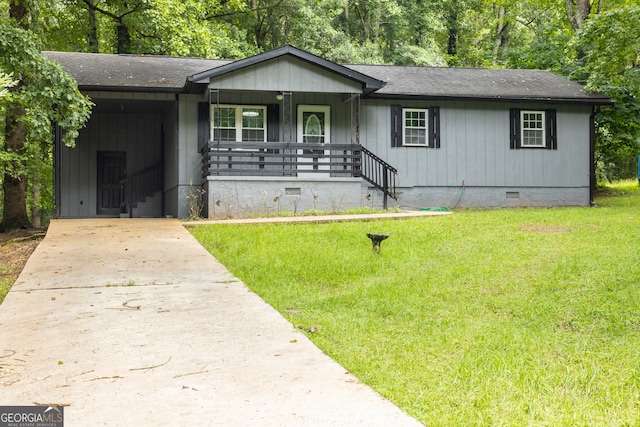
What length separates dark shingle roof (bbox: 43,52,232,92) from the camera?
1595 cm

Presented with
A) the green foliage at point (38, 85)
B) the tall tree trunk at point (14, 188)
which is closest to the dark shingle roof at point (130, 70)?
the tall tree trunk at point (14, 188)

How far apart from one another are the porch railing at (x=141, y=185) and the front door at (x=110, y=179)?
0.33 m

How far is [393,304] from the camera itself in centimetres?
612

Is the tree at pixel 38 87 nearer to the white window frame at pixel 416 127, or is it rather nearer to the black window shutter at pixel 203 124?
the black window shutter at pixel 203 124

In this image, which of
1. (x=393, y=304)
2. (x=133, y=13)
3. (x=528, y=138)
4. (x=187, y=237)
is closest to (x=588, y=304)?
(x=393, y=304)

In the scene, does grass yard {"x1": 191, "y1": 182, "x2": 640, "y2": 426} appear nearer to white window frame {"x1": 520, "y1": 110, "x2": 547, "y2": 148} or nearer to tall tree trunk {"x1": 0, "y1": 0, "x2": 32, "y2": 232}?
tall tree trunk {"x1": 0, "y1": 0, "x2": 32, "y2": 232}

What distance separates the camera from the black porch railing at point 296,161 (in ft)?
51.6

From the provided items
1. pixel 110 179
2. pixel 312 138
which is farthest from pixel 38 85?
pixel 110 179

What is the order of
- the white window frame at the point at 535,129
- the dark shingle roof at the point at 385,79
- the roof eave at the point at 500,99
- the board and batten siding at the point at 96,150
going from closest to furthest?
the dark shingle roof at the point at 385,79
the roof eave at the point at 500,99
the white window frame at the point at 535,129
the board and batten siding at the point at 96,150

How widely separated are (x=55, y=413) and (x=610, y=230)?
32.2ft

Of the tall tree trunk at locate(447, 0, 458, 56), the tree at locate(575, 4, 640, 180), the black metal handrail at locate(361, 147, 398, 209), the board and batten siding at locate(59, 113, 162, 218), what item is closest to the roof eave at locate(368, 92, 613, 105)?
the tree at locate(575, 4, 640, 180)

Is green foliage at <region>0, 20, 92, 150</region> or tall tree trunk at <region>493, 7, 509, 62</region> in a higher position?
tall tree trunk at <region>493, 7, 509, 62</region>

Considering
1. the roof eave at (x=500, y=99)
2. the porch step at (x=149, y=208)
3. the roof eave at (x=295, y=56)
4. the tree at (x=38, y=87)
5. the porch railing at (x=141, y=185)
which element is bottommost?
the porch step at (x=149, y=208)

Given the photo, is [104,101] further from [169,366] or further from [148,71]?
[169,366]
